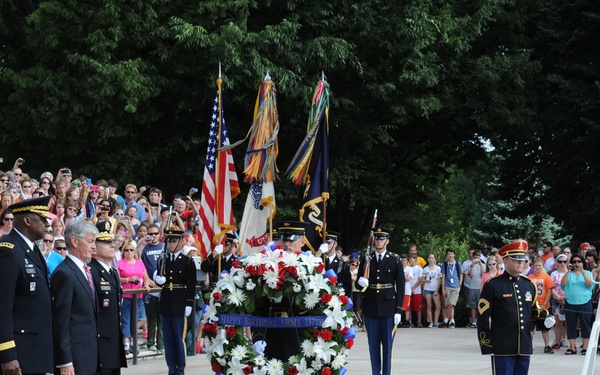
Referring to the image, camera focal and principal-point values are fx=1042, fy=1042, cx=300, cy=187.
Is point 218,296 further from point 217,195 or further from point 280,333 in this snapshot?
point 217,195

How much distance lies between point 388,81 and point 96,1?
8822 millimetres

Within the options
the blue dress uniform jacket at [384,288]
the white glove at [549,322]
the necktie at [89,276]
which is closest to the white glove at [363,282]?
the blue dress uniform jacket at [384,288]

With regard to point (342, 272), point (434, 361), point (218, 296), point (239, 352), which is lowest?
point (434, 361)

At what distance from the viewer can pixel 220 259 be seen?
15.5 metres

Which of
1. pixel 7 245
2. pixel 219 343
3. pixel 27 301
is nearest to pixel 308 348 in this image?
pixel 219 343

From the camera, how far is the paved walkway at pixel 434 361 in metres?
15.9

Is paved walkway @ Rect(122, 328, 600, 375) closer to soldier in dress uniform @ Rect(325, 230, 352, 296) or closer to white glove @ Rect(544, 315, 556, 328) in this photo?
soldier in dress uniform @ Rect(325, 230, 352, 296)

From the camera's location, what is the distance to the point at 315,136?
51.2 ft

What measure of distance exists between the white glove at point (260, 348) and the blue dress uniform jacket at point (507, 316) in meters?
2.56

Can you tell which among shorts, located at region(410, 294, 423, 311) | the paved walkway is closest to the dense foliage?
shorts, located at region(410, 294, 423, 311)

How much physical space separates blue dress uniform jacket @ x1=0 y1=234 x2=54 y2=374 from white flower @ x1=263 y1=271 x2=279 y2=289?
2.54 m

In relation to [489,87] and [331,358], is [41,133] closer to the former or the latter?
[489,87]

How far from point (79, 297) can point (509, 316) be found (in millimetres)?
4919

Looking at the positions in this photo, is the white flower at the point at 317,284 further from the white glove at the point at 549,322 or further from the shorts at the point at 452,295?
the shorts at the point at 452,295
